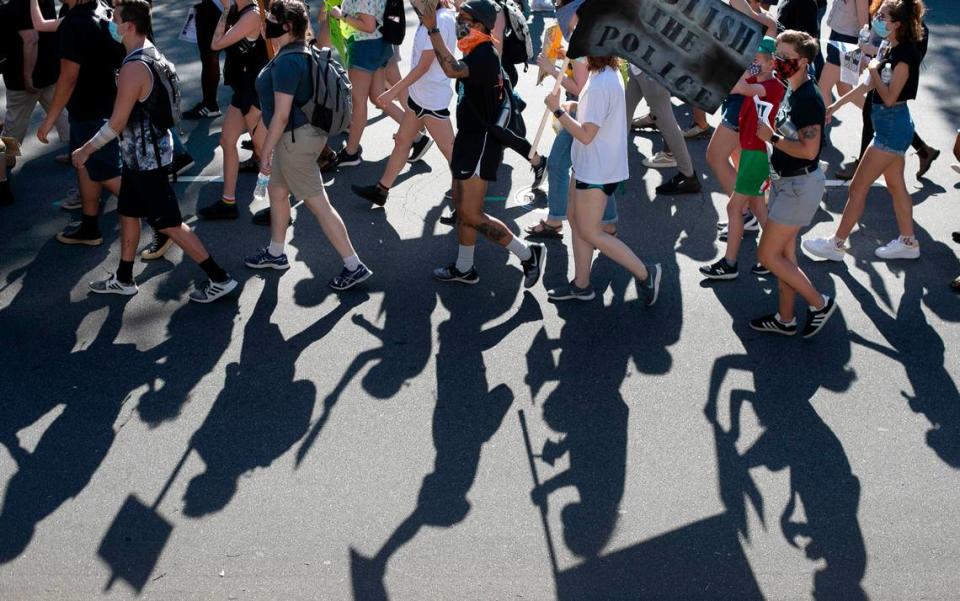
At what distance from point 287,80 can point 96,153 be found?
163 cm

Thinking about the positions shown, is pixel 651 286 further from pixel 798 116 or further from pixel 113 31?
pixel 113 31

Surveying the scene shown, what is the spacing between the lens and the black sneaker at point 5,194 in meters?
7.96

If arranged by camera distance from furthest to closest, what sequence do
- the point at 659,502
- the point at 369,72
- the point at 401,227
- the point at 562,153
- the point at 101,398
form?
the point at 369,72, the point at 401,227, the point at 562,153, the point at 101,398, the point at 659,502

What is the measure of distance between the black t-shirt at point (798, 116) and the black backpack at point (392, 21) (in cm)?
359

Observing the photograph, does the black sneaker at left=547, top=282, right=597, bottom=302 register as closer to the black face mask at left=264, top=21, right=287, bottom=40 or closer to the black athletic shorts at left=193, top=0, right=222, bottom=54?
the black face mask at left=264, top=21, right=287, bottom=40

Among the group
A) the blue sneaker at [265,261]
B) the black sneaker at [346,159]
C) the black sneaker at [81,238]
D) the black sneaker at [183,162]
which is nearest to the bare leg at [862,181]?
the blue sneaker at [265,261]

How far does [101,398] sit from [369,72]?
13.0 feet

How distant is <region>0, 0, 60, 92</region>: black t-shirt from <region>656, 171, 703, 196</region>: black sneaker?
16.0 ft

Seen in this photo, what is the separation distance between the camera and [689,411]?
5.39m

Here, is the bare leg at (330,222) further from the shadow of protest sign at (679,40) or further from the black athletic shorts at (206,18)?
the black athletic shorts at (206,18)

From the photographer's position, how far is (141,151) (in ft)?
20.4

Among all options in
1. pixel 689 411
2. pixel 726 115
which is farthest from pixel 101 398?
pixel 726 115

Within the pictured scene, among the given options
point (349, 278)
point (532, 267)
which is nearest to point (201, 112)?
point (349, 278)

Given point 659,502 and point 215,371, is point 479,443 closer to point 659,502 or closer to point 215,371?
point 659,502
